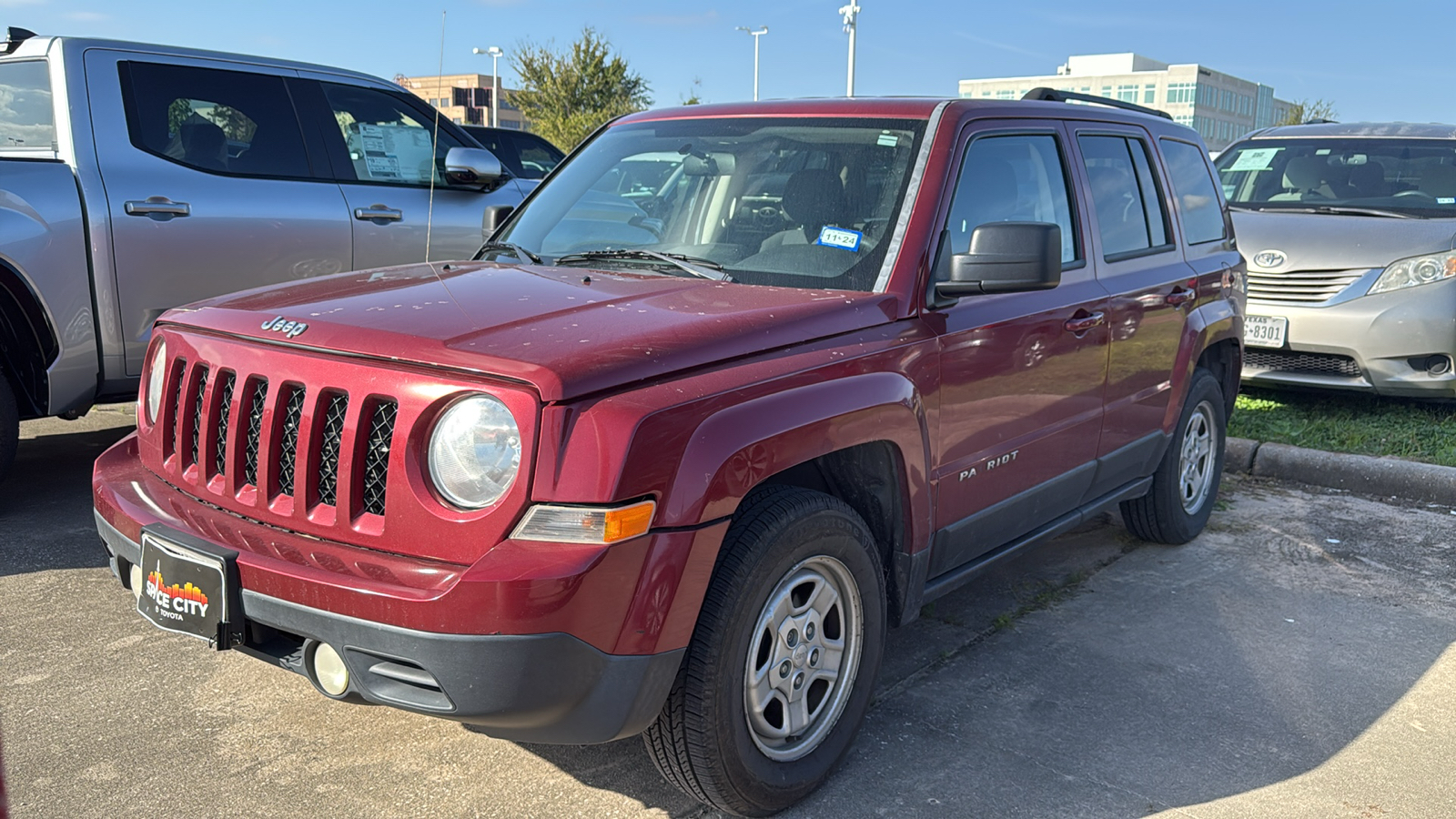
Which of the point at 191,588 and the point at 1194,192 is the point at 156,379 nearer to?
the point at 191,588

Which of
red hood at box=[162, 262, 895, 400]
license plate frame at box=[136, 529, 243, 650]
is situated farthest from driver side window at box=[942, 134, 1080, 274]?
license plate frame at box=[136, 529, 243, 650]

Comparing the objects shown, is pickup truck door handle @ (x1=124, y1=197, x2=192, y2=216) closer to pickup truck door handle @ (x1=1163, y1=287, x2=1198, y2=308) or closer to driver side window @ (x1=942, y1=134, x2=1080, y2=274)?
driver side window @ (x1=942, y1=134, x2=1080, y2=274)

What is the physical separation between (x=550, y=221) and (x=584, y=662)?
6.30 ft

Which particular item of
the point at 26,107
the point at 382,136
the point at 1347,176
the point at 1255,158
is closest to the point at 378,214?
the point at 382,136

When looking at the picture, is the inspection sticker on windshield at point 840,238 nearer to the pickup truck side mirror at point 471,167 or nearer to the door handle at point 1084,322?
the door handle at point 1084,322

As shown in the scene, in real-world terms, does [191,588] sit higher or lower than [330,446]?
lower

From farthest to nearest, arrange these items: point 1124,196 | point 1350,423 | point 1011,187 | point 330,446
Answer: point 1350,423
point 1124,196
point 1011,187
point 330,446

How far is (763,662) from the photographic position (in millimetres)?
2756

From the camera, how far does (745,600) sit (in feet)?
8.36

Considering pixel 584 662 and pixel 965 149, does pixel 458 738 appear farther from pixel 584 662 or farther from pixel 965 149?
pixel 965 149

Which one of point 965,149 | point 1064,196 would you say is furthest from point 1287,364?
point 965,149

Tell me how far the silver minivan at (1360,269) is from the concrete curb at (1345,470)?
0.98 m

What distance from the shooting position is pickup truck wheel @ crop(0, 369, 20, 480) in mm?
4586

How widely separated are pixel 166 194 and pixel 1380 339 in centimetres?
638
